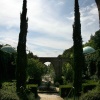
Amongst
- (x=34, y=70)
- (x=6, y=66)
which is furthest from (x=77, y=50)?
(x=6, y=66)

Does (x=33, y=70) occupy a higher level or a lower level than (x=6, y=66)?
lower

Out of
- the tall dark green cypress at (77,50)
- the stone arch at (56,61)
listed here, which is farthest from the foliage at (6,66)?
the tall dark green cypress at (77,50)

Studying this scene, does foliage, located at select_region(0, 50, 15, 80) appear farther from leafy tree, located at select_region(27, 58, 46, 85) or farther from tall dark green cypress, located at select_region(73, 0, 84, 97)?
tall dark green cypress, located at select_region(73, 0, 84, 97)

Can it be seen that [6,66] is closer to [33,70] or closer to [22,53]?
[33,70]

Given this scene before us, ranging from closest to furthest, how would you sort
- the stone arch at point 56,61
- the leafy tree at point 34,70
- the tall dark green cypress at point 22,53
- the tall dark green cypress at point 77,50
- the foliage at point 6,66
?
the tall dark green cypress at point 22,53
the tall dark green cypress at point 77,50
the leafy tree at point 34,70
the foliage at point 6,66
the stone arch at point 56,61

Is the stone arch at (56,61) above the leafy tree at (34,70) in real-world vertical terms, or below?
above

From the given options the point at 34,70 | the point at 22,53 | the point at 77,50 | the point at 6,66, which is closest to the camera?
the point at 22,53

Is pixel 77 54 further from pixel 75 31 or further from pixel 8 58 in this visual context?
pixel 8 58

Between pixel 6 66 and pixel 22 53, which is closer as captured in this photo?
pixel 22 53

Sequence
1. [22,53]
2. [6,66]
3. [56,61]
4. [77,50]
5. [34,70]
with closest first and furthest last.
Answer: [22,53] < [77,50] < [34,70] < [6,66] < [56,61]

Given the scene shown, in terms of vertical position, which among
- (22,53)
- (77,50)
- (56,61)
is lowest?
(22,53)

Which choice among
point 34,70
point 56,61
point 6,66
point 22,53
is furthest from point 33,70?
point 22,53

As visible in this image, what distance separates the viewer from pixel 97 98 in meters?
8.88

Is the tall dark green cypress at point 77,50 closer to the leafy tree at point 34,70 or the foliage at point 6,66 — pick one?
the leafy tree at point 34,70
